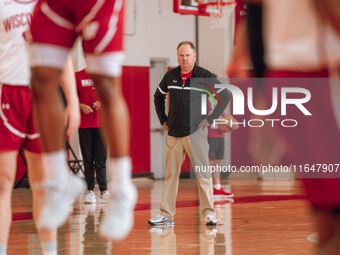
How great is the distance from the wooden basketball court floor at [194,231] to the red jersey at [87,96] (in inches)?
47.7

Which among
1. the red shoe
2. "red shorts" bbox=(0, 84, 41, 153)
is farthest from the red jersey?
"red shorts" bbox=(0, 84, 41, 153)

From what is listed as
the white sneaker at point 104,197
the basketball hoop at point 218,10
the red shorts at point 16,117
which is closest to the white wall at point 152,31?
the basketball hoop at point 218,10

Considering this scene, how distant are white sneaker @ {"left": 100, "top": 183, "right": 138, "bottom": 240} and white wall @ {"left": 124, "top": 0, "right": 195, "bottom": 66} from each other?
37.7 feet

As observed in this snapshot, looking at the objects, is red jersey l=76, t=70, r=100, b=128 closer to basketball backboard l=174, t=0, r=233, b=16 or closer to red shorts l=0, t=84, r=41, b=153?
basketball backboard l=174, t=0, r=233, b=16

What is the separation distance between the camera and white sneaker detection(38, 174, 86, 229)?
243 cm

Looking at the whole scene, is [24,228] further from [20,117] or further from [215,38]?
[215,38]

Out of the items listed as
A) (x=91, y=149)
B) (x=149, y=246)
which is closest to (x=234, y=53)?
(x=149, y=246)

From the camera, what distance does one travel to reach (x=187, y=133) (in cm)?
708

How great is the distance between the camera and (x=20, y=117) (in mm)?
3783

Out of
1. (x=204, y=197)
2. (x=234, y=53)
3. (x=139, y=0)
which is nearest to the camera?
(x=234, y=53)

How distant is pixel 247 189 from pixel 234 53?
994 cm

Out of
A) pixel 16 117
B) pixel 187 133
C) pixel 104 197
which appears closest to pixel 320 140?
pixel 16 117

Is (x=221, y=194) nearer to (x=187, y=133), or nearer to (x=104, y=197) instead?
(x=104, y=197)

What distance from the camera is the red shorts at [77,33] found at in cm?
259
